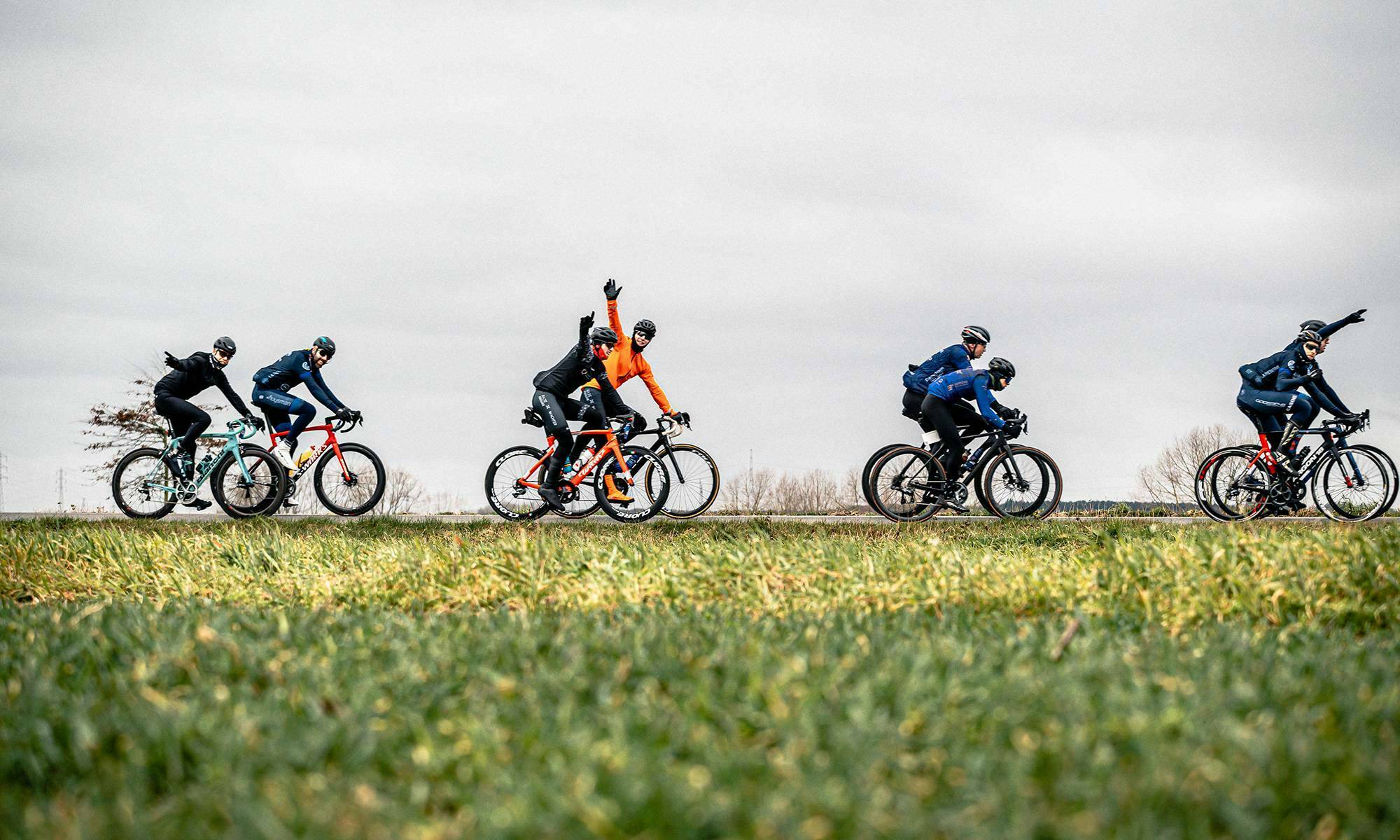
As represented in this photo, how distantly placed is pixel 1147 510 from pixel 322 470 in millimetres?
11260

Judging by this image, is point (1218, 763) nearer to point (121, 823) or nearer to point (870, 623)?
point (870, 623)

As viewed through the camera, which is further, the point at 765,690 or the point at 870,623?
the point at 870,623

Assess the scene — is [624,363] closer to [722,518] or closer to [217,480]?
[722,518]

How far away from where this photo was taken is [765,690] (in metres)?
3.33

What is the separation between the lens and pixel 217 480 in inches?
553

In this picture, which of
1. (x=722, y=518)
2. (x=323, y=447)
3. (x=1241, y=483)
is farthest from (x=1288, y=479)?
(x=323, y=447)

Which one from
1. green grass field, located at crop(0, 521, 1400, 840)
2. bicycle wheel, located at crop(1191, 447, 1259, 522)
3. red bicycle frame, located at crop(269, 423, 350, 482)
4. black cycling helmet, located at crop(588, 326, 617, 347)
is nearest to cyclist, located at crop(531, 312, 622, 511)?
black cycling helmet, located at crop(588, 326, 617, 347)

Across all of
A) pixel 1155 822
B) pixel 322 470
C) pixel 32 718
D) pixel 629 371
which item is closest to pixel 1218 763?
pixel 1155 822

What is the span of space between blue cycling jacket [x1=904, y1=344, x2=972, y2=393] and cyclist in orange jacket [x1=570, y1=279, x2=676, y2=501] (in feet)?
9.71

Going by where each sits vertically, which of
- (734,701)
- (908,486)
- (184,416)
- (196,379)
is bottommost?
(734,701)

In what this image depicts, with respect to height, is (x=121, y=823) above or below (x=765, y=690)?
below

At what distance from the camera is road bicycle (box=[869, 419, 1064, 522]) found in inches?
502

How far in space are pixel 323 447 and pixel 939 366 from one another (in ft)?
26.2

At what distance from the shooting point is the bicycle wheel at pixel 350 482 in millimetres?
14188
